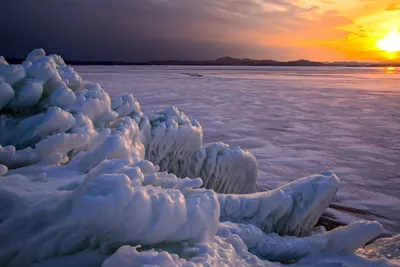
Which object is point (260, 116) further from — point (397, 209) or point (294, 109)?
point (397, 209)

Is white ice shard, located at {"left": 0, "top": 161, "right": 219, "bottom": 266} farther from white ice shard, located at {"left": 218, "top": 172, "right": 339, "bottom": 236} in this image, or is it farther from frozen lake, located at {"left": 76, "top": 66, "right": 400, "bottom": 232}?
frozen lake, located at {"left": 76, "top": 66, "right": 400, "bottom": 232}

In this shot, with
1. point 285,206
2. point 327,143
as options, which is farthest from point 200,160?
point 327,143

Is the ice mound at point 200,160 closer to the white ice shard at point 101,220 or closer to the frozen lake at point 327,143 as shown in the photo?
the frozen lake at point 327,143

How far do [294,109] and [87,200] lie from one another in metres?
11.7

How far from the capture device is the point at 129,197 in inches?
68.4

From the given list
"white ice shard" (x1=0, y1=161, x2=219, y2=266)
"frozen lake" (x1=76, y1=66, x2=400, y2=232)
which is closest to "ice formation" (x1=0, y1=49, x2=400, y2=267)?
"white ice shard" (x1=0, y1=161, x2=219, y2=266)

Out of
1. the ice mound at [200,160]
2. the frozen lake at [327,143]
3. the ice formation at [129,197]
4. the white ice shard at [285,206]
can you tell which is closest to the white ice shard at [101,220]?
the ice formation at [129,197]

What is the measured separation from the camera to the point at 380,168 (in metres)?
5.52

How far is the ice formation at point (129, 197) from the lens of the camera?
1.77 m

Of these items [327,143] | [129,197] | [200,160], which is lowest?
[327,143]

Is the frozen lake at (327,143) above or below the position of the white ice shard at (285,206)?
below

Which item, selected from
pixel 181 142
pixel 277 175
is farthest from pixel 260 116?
pixel 181 142

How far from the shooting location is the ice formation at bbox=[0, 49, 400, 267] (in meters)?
1.77

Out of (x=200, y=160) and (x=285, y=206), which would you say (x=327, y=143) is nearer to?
(x=200, y=160)
